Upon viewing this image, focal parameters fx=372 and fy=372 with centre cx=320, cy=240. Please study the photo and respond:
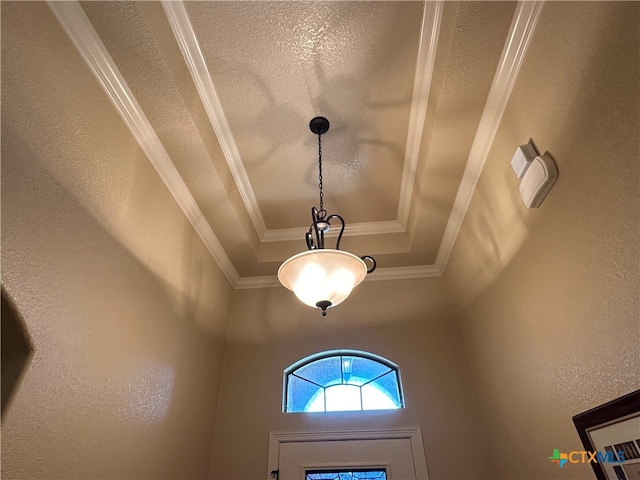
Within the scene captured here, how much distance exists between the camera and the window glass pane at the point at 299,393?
2646 millimetres

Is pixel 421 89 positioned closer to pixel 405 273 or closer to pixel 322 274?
pixel 322 274

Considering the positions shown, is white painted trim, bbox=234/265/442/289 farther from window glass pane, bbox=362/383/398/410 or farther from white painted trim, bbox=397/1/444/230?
window glass pane, bbox=362/383/398/410

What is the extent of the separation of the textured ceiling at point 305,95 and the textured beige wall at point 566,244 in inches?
8.7

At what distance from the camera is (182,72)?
1761mm

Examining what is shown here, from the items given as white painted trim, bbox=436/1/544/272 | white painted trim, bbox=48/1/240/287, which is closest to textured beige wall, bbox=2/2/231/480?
white painted trim, bbox=48/1/240/287

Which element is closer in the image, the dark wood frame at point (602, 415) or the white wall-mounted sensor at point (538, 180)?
the dark wood frame at point (602, 415)

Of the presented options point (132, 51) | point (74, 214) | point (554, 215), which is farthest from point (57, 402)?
point (554, 215)

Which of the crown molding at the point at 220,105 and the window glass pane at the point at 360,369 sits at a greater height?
the crown molding at the point at 220,105

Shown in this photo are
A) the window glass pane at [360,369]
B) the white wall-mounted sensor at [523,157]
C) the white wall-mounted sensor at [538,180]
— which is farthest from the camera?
the window glass pane at [360,369]

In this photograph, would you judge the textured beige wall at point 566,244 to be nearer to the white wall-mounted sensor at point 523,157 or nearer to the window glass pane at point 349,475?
the white wall-mounted sensor at point 523,157

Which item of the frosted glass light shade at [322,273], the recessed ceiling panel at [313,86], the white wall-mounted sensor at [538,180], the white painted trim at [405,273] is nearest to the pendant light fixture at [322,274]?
the frosted glass light shade at [322,273]

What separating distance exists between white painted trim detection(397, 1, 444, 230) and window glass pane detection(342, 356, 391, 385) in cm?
122

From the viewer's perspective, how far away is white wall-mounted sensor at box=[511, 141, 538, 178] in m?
1.56

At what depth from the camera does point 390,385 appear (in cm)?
268
